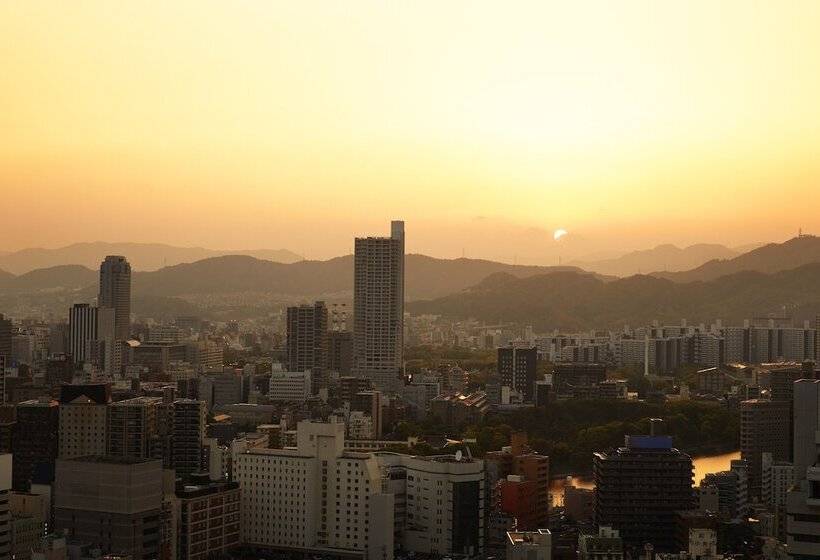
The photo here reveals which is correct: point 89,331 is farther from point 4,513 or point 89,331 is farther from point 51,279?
point 51,279

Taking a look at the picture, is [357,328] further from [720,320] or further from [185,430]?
[720,320]

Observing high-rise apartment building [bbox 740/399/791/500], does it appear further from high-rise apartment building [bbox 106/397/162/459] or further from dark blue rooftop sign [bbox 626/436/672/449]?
high-rise apartment building [bbox 106/397/162/459]

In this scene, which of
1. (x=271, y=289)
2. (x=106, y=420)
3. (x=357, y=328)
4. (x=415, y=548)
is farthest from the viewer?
(x=271, y=289)

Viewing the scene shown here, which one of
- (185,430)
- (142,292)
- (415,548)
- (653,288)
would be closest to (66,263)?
(142,292)

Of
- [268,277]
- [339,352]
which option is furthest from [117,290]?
[268,277]

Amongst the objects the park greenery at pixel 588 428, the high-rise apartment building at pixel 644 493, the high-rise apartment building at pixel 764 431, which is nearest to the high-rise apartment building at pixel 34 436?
the park greenery at pixel 588 428
